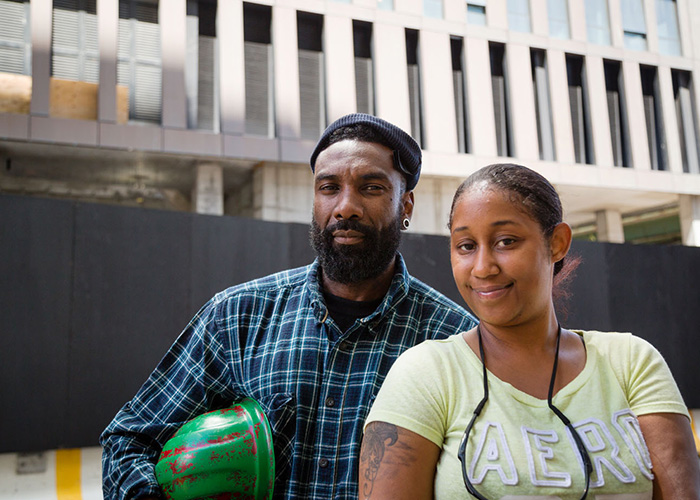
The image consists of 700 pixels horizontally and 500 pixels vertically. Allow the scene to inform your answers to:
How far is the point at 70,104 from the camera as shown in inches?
663

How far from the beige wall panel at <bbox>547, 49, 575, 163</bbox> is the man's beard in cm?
1937

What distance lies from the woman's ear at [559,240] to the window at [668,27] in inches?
952

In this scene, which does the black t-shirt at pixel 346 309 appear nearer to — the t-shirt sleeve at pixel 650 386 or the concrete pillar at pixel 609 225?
the t-shirt sleeve at pixel 650 386

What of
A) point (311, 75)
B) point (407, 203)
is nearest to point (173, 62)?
point (311, 75)

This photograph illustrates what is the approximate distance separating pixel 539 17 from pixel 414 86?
16.4ft

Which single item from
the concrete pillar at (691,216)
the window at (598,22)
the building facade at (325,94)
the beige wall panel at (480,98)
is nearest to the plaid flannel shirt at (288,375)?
the building facade at (325,94)

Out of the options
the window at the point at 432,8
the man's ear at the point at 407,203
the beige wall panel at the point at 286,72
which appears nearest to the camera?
the man's ear at the point at 407,203

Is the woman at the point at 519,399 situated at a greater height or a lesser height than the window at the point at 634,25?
lesser

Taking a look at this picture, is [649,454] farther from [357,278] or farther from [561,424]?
[357,278]

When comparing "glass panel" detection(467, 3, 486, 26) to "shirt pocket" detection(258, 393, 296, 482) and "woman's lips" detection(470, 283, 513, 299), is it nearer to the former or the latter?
"shirt pocket" detection(258, 393, 296, 482)

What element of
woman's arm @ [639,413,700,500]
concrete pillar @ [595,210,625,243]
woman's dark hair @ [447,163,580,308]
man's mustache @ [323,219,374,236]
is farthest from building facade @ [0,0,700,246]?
woman's arm @ [639,413,700,500]

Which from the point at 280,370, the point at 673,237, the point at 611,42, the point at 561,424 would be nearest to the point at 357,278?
the point at 280,370

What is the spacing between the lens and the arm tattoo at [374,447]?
1.49 metres

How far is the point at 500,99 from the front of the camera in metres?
20.8
